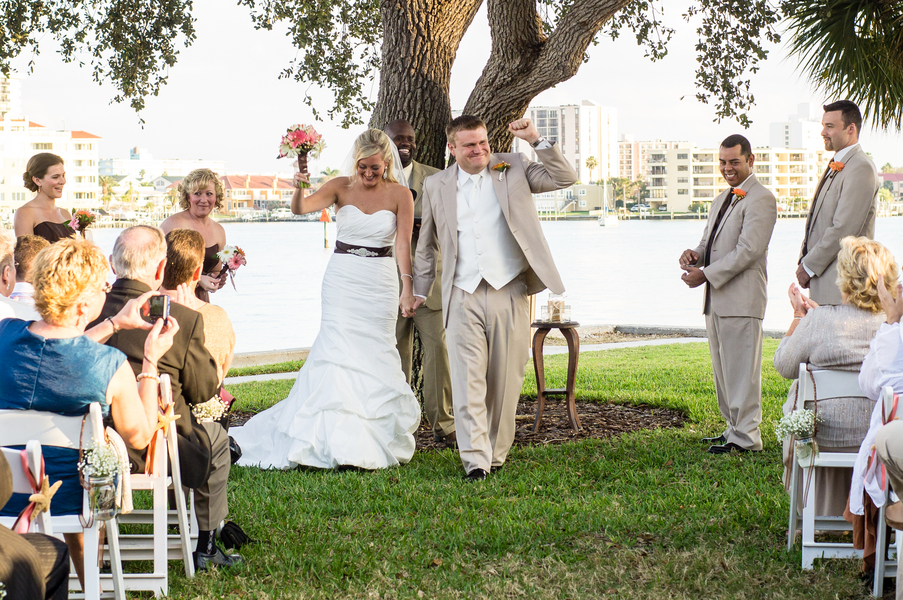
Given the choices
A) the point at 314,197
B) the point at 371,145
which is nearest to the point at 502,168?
the point at 371,145

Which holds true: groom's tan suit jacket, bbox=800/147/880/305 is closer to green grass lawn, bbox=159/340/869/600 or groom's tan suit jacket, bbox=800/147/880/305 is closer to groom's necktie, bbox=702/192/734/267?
groom's necktie, bbox=702/192/734/267

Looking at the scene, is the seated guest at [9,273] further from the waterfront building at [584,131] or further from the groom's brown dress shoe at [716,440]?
the waterfront building at [584,131]

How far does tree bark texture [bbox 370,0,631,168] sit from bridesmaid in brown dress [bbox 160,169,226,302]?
1.74 meters

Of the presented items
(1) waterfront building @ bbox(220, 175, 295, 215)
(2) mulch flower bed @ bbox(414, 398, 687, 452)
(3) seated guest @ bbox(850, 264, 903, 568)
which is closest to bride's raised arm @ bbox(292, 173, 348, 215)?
(2) mulch flower bed @ bbox(414, 398, 687, 452)

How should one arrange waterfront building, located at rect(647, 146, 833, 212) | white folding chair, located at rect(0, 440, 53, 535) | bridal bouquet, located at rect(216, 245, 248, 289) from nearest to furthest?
white folding chair, located at rect(0, 440, 53, 535), bridal bouquet, located at rect(216, 245, 248, 289), waterfront building, located at rect(647, 146, 833, 212)

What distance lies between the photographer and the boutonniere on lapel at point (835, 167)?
5.64 meters

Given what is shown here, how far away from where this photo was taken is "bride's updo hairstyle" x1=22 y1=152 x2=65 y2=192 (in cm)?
701

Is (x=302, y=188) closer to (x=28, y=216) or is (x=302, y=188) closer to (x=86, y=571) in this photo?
(x=28, y=216)

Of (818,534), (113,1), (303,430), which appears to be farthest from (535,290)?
(113,1)

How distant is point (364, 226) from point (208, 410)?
2.51 meters

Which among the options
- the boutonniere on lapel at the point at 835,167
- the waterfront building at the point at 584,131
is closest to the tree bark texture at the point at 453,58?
the boutonniere on lapel at the point at 835,167

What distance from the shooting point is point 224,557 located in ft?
12.9

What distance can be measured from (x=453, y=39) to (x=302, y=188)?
2.22 meters

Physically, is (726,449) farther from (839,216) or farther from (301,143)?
(301,143)
